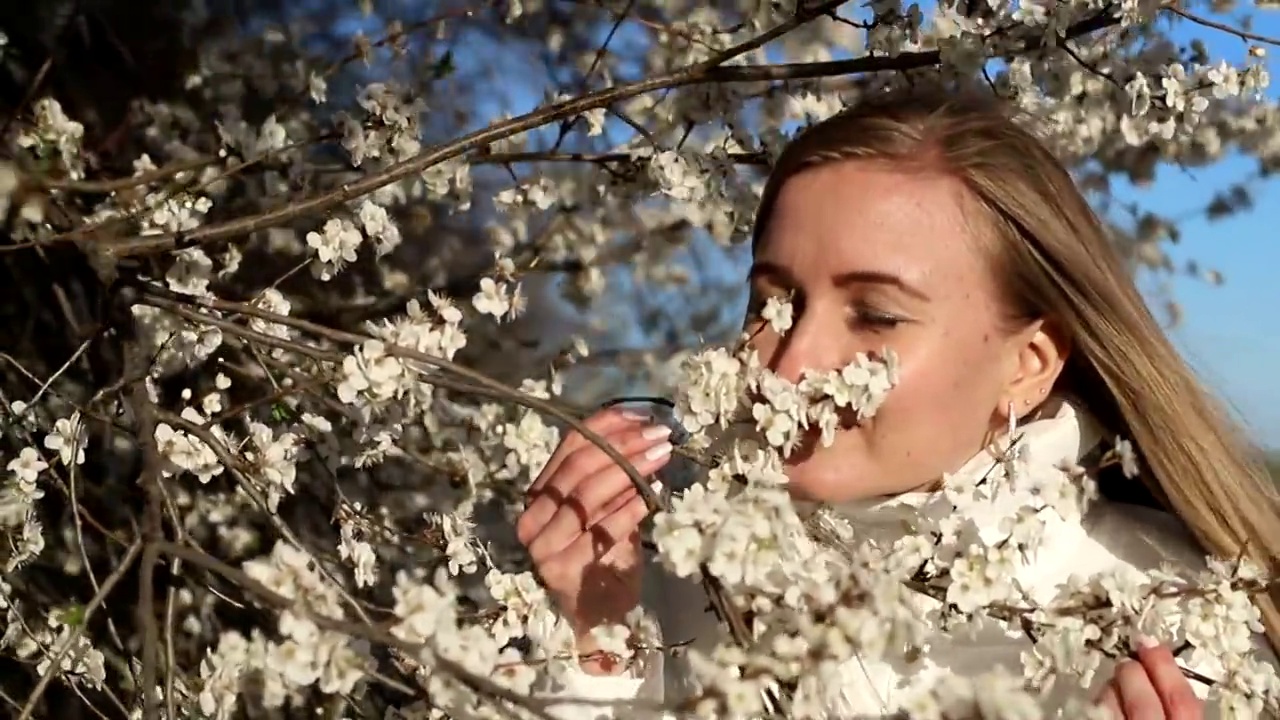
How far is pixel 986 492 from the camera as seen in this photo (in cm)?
109

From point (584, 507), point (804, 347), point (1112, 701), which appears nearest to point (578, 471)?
point (584, 507)

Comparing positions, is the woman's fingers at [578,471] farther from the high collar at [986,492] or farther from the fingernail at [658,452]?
the high collar at [986,492]

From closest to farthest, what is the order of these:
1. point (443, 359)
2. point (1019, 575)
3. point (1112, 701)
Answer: point (443, 359), point (1112, 701), point (1019, 575)

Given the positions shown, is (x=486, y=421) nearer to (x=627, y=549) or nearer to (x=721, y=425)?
(x=627, y=549)

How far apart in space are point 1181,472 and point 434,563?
1.19 metres

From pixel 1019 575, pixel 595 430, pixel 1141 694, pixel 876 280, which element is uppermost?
pixel 876 280

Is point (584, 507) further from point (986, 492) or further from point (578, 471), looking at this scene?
point (986, 492)

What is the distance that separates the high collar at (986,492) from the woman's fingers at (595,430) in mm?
191

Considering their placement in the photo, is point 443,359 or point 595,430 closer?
point 443,359

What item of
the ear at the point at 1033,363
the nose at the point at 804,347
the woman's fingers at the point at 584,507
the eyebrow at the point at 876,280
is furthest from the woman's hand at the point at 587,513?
the ear at the point at 1033,363

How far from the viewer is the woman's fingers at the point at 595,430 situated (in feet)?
3.72

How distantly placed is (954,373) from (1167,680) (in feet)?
1.15

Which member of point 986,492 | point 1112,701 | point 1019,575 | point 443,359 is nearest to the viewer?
point 443,359

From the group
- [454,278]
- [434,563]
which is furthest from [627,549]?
[454,278]
